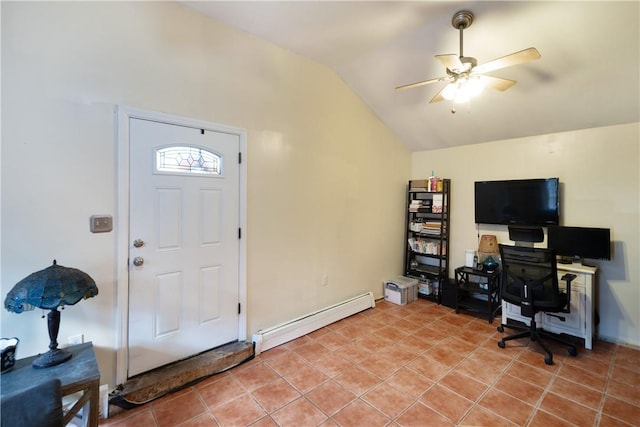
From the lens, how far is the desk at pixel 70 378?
1.44 m

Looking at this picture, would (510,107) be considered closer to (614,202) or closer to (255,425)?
(614,202)

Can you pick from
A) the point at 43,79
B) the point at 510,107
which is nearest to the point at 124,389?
the point at 43,79

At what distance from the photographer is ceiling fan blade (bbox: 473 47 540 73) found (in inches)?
72.2

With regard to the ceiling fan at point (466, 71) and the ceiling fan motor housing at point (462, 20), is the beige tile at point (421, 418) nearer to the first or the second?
the ceiling fan at point (466, 71)

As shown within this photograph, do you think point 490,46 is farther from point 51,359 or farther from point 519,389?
point 51,359

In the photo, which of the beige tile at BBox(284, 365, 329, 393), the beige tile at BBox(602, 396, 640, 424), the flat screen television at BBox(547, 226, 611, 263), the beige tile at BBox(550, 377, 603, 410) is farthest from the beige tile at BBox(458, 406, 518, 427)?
the flat screen television at BBox(547, 226, 611, 263)

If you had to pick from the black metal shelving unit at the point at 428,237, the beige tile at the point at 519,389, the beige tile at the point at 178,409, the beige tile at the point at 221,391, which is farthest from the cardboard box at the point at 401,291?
the beige tile at the point at 178,409

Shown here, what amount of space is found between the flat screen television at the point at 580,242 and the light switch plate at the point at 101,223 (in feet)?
14.0

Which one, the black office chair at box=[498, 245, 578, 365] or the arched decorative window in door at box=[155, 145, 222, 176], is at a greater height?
the arched decorative window in door at box=[155, 145, 222, 176]

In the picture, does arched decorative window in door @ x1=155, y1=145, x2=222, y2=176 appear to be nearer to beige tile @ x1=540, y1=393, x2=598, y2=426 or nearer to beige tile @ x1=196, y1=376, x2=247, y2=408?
beige tile @ x1=196, y1=376, x2=247, y2=408

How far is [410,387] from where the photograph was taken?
225 centimetres

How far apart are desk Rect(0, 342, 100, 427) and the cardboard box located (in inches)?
135

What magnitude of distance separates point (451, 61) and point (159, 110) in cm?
223

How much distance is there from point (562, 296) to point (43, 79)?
177 inches
